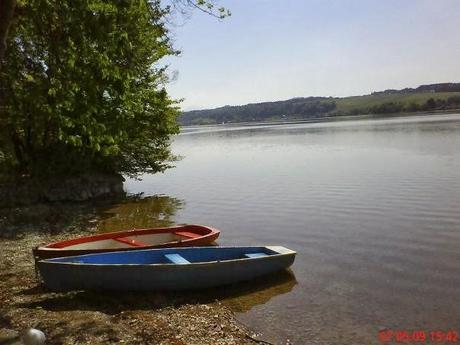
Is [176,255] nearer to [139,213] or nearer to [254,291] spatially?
[254,291]

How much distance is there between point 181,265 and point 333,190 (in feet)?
63.9

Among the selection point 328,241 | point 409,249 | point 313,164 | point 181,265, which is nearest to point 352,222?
point 328,241

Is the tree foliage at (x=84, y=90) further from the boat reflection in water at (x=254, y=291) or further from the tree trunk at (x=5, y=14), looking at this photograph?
the boat reflection in water at (x=254, y=291)

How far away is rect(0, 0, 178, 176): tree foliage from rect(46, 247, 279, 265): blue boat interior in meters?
4.58

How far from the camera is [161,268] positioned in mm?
12977

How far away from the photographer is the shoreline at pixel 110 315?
393 inches

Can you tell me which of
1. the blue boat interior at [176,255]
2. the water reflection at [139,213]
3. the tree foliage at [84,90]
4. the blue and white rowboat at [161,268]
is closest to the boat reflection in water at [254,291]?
the blue and white rowboat at [161,268]

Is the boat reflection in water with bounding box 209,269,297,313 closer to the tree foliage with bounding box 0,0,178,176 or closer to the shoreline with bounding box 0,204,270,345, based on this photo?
the shoreline with bounding box 0,204,270,345

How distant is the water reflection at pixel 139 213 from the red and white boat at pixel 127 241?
16.5ft

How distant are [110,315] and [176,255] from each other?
142 inches

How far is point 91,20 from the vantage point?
48.8 ft

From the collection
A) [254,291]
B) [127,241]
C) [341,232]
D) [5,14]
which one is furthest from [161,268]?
[341,232]

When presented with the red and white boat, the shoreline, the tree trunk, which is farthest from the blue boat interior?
the tree trunk
